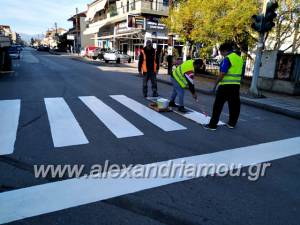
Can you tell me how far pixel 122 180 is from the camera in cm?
356

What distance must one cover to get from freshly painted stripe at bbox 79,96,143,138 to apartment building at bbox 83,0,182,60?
15555mm

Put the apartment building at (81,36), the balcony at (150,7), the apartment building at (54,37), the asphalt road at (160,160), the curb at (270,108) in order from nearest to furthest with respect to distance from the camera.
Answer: the asphalt road at (160,160), the curb at (270,108), the balcony at (150,7), the apartment building at (81,36), the apartment building at (54,37)

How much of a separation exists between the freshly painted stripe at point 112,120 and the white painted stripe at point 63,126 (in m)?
0.63

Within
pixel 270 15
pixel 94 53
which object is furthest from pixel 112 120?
pixel 94 53

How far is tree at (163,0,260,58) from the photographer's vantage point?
11.0 m

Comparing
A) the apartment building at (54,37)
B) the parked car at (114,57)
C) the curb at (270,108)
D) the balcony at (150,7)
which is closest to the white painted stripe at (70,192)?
the curb at (270,108)

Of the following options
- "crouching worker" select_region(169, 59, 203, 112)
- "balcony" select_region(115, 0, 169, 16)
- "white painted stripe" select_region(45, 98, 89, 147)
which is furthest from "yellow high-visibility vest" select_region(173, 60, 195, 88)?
"balcony" select_region(115, 0, 169, 16)

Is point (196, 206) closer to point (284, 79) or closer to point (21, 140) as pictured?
point (21, 140)

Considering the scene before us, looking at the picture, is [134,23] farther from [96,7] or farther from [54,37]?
[54,37]

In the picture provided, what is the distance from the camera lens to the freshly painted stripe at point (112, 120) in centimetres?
546

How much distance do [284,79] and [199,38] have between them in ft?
14.6

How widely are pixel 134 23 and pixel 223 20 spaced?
57.5 ft

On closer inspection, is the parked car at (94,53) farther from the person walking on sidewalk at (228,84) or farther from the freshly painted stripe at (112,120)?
the person walking on sidewalk at (228,84)

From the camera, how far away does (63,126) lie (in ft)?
18.6
